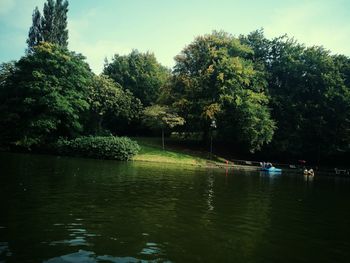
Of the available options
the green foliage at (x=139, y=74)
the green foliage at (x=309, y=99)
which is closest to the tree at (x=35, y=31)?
the green foliage at (x=139, y=74)

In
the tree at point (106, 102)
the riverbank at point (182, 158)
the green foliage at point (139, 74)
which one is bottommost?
the riverbank at point (182, 158)

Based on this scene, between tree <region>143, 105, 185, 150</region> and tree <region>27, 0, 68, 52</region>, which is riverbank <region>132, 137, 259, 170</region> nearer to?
tree <region>143, 105, 185, 150</region>

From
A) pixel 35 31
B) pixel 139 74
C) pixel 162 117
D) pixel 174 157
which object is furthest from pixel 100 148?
pixel 139 74

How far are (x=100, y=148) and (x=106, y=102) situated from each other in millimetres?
12276

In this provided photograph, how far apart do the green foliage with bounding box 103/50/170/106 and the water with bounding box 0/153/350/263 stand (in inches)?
2148

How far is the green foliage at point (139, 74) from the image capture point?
238ft

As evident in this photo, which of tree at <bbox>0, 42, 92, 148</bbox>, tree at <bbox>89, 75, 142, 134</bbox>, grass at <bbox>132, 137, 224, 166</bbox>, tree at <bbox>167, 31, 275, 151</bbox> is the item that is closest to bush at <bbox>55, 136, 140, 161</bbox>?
grass at <bbox>132, 137, 224, 166</bbox>

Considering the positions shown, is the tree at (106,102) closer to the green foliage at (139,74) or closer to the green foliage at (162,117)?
the green foliage at (162,117)

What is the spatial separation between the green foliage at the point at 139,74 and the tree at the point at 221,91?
14556 mm

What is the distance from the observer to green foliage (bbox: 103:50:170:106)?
72.6m

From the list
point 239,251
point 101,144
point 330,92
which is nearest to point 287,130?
point 330,92

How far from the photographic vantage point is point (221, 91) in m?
52.7

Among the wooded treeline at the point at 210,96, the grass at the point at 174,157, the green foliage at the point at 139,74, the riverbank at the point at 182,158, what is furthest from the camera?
the green foliage at the point at 139,74

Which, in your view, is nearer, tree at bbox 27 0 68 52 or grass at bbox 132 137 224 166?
grass at bbox 132 137 224 166
